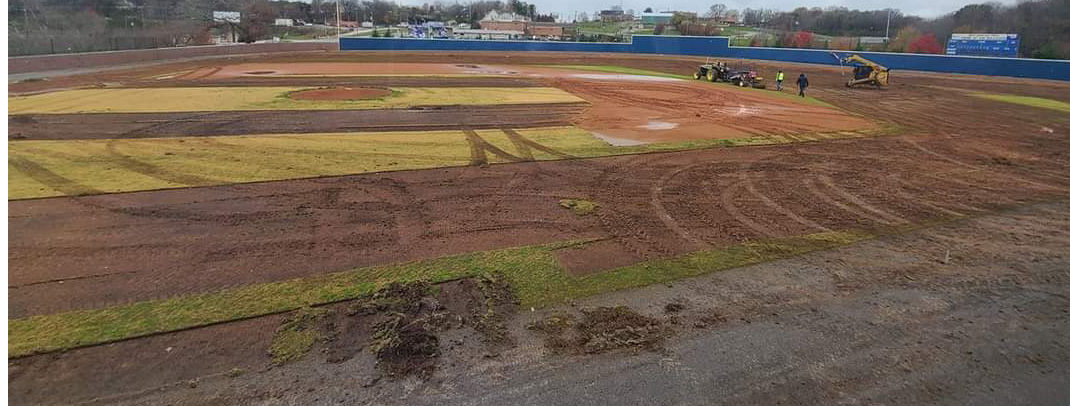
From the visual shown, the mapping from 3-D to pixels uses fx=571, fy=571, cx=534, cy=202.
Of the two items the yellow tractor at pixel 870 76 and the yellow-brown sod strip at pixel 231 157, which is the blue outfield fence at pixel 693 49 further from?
the yellow-brown sod strip at pixel 231 157

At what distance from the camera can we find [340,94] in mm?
28484

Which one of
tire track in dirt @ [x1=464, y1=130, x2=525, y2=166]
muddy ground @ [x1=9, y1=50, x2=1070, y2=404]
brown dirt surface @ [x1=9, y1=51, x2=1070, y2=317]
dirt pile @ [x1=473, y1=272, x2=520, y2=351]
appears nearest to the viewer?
muddy ground @ [x1=9, y1=50, x2=1070, y2=404]

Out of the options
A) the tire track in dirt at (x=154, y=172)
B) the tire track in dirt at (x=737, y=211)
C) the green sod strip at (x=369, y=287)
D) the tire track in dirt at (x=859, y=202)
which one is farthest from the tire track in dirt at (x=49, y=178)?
the tire track in dirt at (x=859, y=202)

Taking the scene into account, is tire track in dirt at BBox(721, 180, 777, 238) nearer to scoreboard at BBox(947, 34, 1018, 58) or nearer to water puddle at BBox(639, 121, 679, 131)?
water puddle at BBox(639, 121, 679, 131)

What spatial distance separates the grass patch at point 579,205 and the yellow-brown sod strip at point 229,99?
14.8 metres

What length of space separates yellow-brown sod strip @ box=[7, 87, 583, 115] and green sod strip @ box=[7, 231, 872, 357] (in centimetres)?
1751

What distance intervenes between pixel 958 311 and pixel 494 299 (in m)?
6.13

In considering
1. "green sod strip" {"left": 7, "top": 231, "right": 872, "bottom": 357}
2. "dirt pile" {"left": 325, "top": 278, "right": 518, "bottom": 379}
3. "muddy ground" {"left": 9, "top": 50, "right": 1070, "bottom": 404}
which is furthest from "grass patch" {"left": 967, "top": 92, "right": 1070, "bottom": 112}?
"dirt pile" {"left": 325, "top": 278, "right": 518, "bottom": 379}

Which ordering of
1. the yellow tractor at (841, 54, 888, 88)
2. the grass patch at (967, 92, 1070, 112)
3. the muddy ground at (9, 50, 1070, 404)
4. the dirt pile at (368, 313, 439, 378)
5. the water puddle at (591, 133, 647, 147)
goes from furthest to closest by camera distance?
the yellow tractor at (841, 54, 888, 88)
the grass patch at (967, 92, 1070, 112)
the water puddle at (591, 133, 647, 147)
the dirt pile at (368, 313, 439, 378)
the muddy ground at (9, 50, 1070, 404)

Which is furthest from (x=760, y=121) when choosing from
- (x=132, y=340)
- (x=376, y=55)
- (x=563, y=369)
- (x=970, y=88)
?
(x=376, y=55)

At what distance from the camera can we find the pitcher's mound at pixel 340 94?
89.1 ft

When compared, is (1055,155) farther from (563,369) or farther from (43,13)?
(43,13)

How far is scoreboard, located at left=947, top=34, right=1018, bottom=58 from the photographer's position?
172 feet

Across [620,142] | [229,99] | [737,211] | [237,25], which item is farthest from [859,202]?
[237,25]
